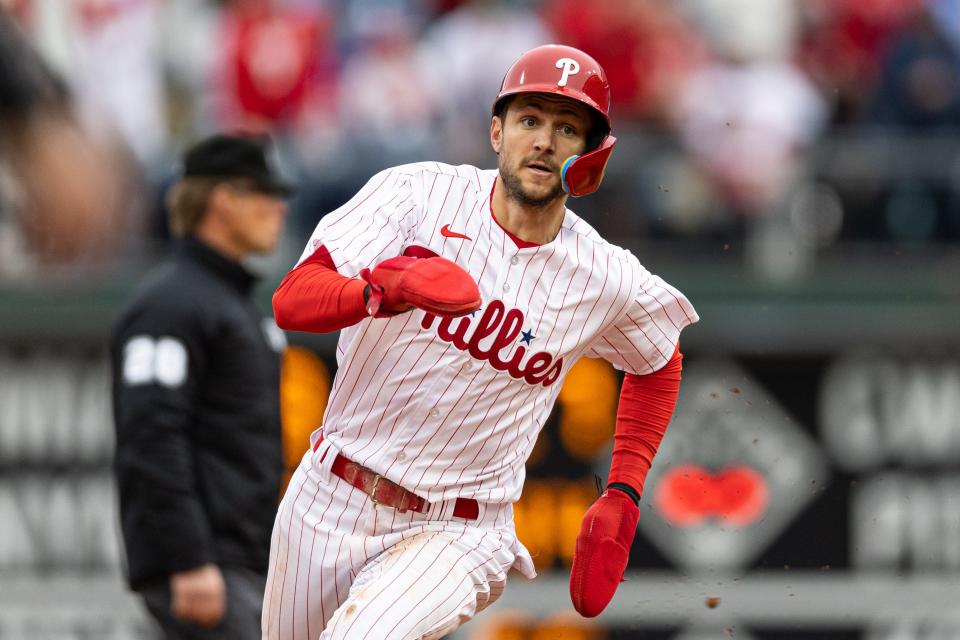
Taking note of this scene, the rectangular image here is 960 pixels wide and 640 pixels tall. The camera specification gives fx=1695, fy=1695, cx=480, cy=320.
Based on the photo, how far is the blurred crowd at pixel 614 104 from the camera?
938cm

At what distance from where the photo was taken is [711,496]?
845 centimetres

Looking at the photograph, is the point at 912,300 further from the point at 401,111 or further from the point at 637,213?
the point at 401,111

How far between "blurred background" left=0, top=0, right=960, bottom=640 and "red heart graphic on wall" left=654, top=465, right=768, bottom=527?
0.01m

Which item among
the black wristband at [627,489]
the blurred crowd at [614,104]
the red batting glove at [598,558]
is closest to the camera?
the red batting glove at [598,558]

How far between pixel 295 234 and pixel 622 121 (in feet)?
6.53

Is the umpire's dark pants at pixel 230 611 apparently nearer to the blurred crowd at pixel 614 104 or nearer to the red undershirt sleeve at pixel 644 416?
the red undershirt sleeve at pixel 644 416

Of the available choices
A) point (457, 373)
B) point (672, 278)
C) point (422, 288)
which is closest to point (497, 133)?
point (457, 373)

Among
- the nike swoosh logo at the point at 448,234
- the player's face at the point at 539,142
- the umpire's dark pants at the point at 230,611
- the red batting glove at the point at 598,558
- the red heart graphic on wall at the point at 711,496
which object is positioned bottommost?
the umpire's dark pants at the point at 230,611

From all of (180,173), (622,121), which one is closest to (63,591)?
(180,173)

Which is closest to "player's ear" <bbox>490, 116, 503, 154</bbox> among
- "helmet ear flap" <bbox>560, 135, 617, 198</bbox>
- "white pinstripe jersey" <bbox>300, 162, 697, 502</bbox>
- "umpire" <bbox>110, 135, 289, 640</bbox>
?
"white pinstripe jersey" <bbox>300, 162, 697, 502</bbox>

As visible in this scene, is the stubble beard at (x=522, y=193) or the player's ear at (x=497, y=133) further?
the player's ear at (x=497, y=133)

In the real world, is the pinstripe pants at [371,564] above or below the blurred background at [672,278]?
below

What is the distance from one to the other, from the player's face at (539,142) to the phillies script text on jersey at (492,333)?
30 centimetres

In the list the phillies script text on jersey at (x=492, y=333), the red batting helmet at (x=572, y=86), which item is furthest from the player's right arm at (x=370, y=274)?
the red batting helmet at (x=572, y=86)
